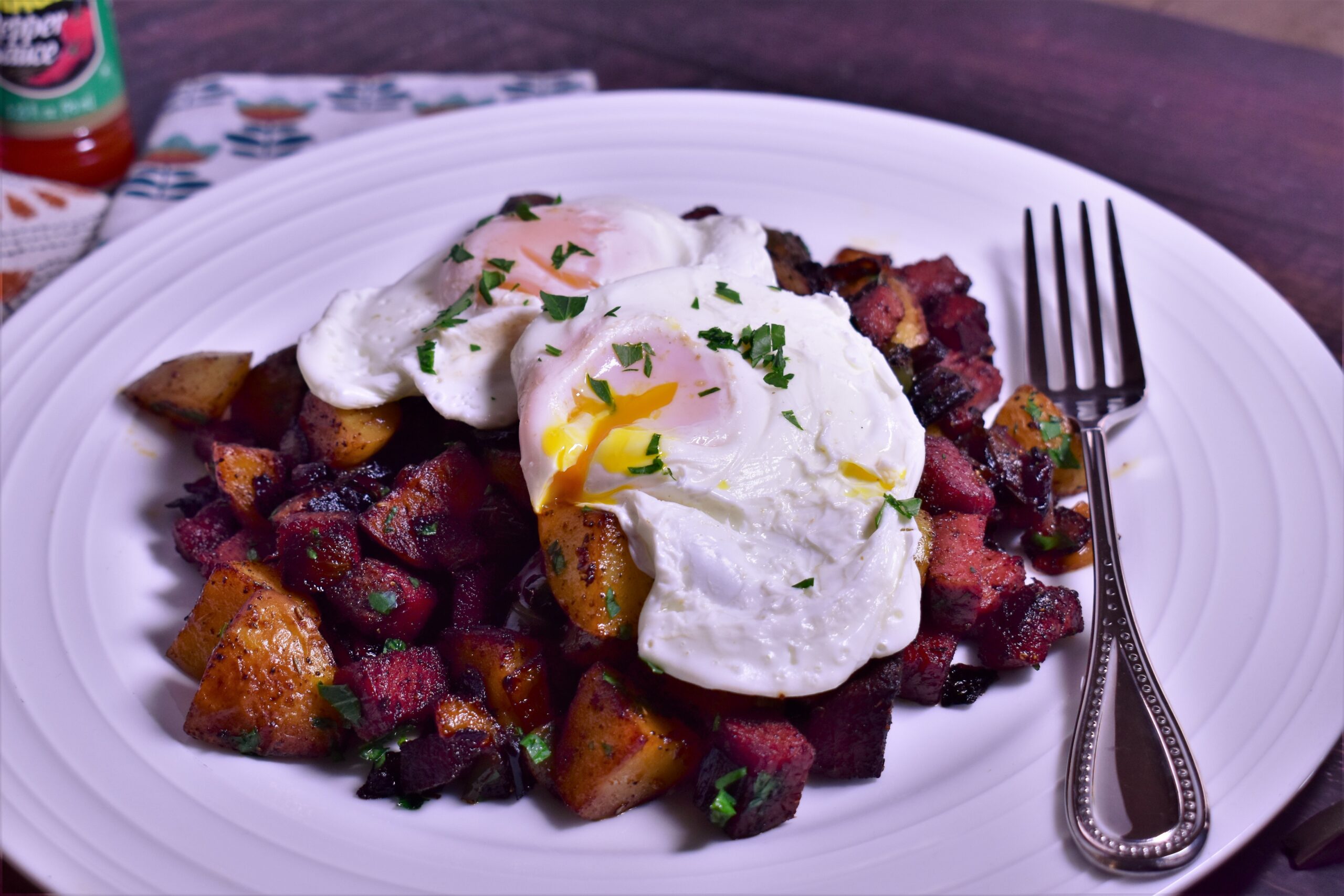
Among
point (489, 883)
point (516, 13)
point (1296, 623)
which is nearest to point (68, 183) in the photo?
point (516, 13)

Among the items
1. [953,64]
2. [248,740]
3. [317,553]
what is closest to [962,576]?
[317,553]

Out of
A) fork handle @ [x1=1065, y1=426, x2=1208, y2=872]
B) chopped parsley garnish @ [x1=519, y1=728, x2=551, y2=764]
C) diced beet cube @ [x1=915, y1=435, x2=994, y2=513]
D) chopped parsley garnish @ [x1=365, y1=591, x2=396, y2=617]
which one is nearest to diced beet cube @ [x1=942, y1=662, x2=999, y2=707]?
fork handle @ [x1=1065, y1=426, x2=1208, y2=872]

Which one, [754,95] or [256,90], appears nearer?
[754,95]

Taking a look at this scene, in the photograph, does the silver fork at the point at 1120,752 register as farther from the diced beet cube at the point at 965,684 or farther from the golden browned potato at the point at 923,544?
the golden browned potato at the point at 923,544

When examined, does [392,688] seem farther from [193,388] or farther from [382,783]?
[193,388]

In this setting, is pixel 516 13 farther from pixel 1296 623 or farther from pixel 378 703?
pixel 1296 623

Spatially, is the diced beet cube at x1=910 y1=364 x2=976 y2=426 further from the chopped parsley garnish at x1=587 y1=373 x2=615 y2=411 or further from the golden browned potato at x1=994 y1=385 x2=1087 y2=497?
the chopped parsley garnish at x1=587 y1=373 x2=615 y2=411
